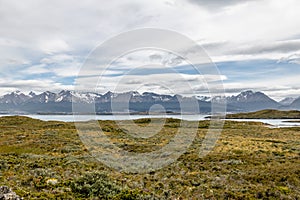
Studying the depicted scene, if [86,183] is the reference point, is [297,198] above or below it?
below

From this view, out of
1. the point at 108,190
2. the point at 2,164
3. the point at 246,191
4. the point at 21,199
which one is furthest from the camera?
the point at 2,164

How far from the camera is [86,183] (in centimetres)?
1304

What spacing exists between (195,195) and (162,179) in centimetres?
350

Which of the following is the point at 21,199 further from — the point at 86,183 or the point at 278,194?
the point at 278,194

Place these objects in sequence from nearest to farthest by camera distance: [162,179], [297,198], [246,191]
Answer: [297,198] → [246,191] → [162,179]

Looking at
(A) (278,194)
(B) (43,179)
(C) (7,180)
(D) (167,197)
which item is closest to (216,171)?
(A) (278,194)

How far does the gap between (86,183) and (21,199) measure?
3.85 meters

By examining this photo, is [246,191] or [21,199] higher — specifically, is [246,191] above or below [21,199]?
below

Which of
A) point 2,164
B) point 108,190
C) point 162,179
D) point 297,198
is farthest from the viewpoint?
point 2,164

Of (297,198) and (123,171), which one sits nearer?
(297,198)

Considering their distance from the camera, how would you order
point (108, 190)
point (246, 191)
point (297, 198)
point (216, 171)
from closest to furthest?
point (108, 190) < point (297, 198) < point (246, 191) < point (216, 171)

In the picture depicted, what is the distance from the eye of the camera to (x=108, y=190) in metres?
12.3

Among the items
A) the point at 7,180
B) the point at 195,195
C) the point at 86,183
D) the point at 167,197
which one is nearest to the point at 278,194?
the point at 195,195

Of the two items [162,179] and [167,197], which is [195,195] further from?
[162,179]
